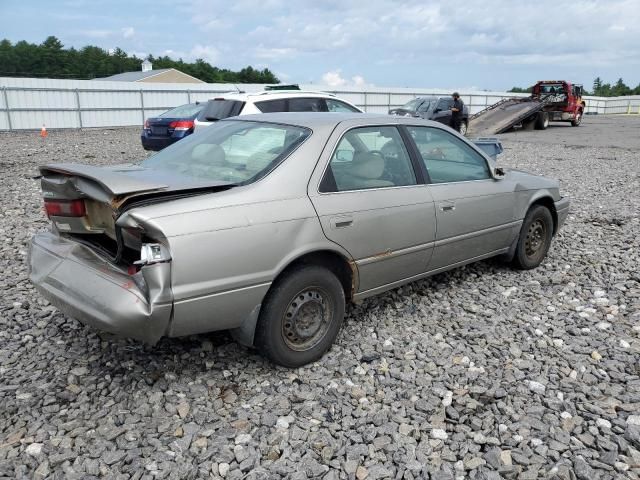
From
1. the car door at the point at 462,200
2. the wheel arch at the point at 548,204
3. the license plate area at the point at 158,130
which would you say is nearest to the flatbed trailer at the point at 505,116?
the license plate area at the point at 158,130

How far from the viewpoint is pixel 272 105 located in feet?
34.4

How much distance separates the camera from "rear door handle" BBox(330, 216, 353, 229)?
337cm

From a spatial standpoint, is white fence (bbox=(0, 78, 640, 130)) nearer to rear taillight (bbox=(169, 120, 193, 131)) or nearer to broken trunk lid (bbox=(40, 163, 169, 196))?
rear taillight (bbox=(169, 120, 193, 131))

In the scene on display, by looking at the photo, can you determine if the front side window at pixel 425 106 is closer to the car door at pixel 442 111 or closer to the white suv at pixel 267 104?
the car door at pixel 442 111

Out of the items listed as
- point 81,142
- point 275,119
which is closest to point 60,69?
point 81,142

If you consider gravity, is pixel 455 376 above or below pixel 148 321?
below

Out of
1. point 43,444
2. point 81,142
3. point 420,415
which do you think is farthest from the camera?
point 81,142

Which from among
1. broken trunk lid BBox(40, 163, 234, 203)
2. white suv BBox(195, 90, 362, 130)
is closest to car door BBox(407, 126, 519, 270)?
broken trunk lid BBox(40, 163, 234, 203)

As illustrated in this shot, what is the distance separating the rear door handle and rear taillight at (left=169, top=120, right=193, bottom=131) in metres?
9.95

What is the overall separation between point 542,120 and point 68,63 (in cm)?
6651

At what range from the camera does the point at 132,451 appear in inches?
104

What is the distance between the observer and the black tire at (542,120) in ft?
82.7

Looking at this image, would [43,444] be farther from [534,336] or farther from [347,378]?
[534,336]

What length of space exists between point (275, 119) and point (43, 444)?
2502 millimetres
